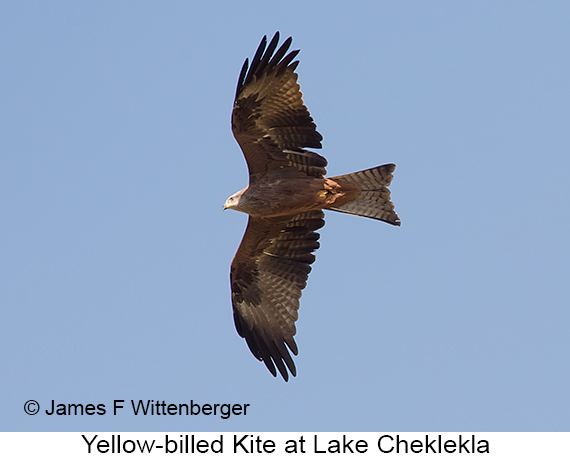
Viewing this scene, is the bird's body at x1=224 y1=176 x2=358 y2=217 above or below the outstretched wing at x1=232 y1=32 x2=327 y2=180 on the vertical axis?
below

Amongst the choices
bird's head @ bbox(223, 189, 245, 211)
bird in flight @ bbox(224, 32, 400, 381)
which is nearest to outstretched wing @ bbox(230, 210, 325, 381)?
Result: bird in flight @ bbox(224, 32, 400, 381)

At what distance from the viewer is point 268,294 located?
549 inches

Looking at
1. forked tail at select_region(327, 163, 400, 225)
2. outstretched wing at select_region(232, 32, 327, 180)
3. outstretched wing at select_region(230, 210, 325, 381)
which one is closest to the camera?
outstretched wing at select_region(232, 32, 327, 180)

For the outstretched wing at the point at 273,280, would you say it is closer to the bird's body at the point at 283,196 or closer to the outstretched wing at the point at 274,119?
the bird's body at the point at 283,196

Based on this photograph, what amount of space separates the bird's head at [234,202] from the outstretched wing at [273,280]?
0.74m

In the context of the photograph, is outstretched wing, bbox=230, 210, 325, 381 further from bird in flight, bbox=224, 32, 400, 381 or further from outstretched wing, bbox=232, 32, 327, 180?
outstretched wing, bbox=232, 32, 327, 180

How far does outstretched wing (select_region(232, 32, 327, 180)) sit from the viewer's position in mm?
12305

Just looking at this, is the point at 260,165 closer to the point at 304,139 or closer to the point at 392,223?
the point at 304,139

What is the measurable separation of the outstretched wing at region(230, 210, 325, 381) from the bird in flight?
0.04 feet

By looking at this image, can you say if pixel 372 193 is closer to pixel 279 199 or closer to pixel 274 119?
pixel 279 199

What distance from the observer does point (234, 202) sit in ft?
42.1

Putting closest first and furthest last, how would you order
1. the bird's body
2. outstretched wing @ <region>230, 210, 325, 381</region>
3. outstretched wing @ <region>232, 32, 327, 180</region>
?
outstretched wing @ <region>232, 32, 327, 180</region>, the bird's body, outstretched wing @ <region>230, 210, 325, 381</region>

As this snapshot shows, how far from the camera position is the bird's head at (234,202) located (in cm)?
1280
